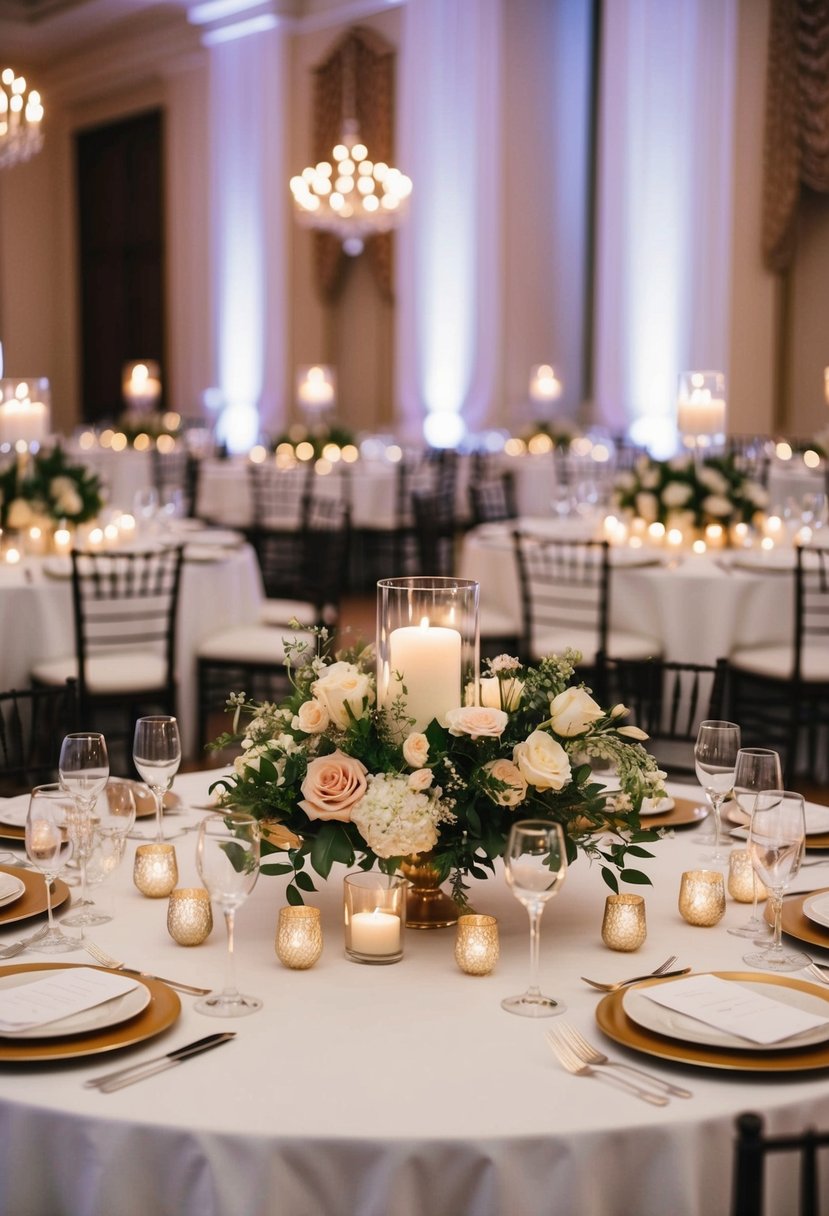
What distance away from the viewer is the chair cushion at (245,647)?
556 cm

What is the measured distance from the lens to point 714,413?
6352 mm

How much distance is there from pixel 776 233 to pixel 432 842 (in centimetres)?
1022

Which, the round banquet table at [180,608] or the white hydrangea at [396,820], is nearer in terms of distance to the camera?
the white hydrangea at [396,820]

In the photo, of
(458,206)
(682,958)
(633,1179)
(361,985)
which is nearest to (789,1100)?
(633,1179)

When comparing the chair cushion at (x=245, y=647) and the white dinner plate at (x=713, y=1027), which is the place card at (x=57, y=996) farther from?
the chair cushion at (x=245, y=647)

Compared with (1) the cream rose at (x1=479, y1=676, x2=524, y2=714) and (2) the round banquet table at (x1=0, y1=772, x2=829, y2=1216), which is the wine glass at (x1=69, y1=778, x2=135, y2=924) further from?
(1) the cream rose at (x1=479, y1=676, x2=524, y2=714)

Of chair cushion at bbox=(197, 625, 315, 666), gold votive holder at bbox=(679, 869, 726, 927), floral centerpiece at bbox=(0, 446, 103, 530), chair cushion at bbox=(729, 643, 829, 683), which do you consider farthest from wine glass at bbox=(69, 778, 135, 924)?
floral centerpiece at bbox=(0, 446, 103, 530)

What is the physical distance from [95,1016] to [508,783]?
1.93 ft

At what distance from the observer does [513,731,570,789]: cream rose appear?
191 centimetres

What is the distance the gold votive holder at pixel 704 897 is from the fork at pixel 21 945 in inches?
34.8

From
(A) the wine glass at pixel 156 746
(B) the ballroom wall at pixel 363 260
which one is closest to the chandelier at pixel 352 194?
(B) the ballroom wall at pixel 363 260

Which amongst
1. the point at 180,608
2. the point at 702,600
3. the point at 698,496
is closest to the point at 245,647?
the point at 180,608

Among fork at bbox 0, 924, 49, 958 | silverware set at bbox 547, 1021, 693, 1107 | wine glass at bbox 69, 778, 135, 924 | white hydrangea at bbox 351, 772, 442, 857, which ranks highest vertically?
white hydrangea at bbox 351, 772, 442, 857

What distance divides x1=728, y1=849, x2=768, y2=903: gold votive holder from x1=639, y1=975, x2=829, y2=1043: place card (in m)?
0.38
